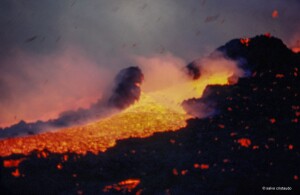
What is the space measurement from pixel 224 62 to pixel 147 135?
1098 cm

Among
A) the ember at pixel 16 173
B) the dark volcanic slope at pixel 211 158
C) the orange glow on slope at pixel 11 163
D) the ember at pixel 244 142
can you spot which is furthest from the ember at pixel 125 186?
the ember at pixel 244 142

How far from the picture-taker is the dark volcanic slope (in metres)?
22.2

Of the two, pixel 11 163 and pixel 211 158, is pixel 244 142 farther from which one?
pixel 11 163

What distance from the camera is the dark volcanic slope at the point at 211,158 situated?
874 inches

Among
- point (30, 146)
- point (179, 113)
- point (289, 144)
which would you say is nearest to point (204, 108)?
point (179, 113)

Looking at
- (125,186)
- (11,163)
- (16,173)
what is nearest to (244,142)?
(125,186)

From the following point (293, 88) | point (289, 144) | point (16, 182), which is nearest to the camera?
point (16, 182)

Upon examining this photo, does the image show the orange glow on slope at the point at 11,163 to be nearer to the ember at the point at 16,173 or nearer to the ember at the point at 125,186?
the ember at the point at 16,173

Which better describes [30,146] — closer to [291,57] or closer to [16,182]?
[16,182]

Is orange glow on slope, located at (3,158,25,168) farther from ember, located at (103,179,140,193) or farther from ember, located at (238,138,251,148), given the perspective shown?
ember, located at (238,138,251,148)

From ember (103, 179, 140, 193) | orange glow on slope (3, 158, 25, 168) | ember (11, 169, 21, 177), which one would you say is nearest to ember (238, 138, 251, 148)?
ember (103, 179, 140, 193)

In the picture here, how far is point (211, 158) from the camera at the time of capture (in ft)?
79.0

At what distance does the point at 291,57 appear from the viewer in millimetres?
31234

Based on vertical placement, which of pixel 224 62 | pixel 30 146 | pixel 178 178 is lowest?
pixel 178 178
